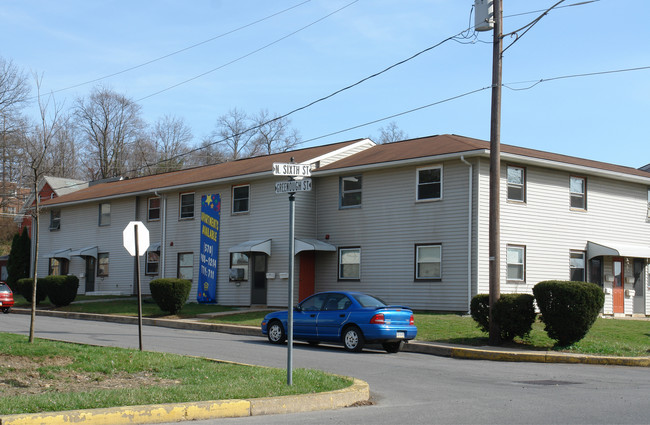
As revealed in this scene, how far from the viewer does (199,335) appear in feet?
67.8

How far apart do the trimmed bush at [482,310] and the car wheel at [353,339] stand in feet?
11.0

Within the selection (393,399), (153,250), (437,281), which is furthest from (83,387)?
(153,250)

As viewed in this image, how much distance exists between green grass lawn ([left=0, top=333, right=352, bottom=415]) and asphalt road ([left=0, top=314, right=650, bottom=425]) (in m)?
0.87

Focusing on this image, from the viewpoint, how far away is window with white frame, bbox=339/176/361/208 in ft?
89.3

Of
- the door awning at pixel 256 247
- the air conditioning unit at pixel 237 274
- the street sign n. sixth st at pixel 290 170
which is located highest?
the street sign n. sixth st at pixel 290 170

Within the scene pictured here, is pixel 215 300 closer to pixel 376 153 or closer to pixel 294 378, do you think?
pixel 376 153

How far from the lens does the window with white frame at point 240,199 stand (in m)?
29.9

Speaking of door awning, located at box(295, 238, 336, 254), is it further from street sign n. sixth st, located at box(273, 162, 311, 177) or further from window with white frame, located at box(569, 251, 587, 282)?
street sign n. sixth st, located at box(273, 162, 311, 177)

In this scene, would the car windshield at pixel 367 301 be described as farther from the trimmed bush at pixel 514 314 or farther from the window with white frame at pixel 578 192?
the window with white frame at pixel 578 192

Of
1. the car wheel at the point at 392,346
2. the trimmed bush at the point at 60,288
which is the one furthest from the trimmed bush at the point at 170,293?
the car wheel at the point at 392,346

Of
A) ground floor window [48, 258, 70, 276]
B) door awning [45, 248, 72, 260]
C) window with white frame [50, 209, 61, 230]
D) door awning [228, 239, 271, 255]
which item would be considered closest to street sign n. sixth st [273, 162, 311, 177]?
door awning [228, 239, 271, 255]

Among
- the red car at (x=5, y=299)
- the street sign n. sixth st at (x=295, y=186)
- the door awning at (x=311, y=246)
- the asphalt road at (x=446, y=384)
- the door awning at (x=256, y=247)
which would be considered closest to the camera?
the asphalt road at (x=446, y=384)

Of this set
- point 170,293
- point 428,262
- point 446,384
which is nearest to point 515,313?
point 446,384

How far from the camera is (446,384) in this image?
Answer: 1213 centimetres
